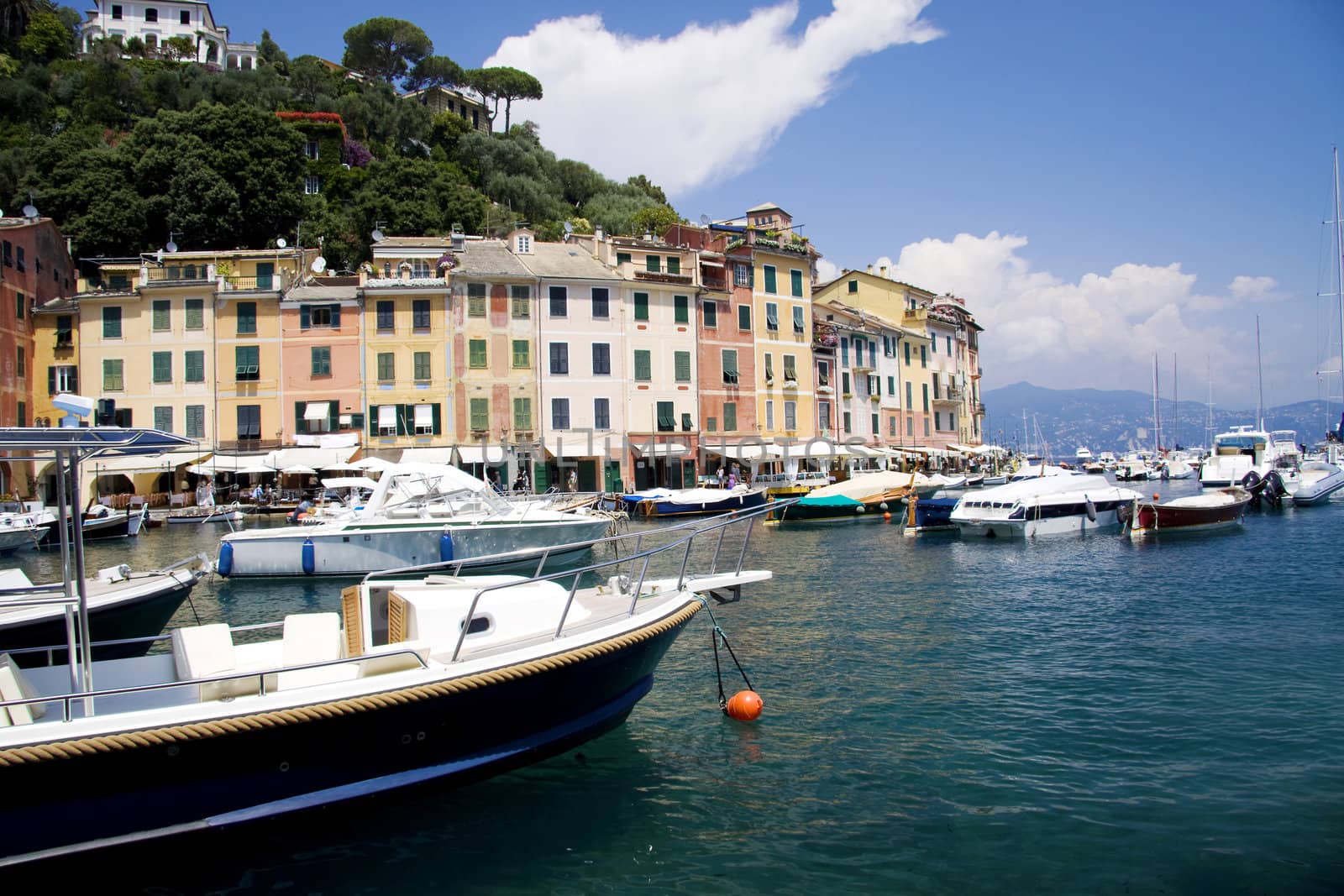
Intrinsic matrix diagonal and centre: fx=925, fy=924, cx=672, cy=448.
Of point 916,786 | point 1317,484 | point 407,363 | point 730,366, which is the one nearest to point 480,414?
point 407,363

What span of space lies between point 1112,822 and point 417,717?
20.4ft

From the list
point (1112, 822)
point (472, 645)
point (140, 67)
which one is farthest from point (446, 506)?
point (140, 67)

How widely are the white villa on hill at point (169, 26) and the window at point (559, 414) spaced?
6979 cm

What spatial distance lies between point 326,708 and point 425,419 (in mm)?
38955

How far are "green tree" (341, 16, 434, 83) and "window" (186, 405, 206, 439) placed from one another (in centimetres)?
6275

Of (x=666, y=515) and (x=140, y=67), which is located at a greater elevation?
(x=140, y=67)

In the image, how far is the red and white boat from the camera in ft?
104

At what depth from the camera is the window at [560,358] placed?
4684 cm

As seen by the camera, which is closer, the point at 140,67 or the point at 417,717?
the point at 417,717

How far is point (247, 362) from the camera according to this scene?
45219mm

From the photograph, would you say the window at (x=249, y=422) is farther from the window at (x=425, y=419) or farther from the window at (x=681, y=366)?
the window at (x=681, y=366)

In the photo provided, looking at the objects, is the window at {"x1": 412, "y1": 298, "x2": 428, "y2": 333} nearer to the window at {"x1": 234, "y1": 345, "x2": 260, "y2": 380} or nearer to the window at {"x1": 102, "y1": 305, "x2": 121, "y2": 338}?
the window at {"x1": 234, "y1": 345, "x2": 260, "y2": 380}

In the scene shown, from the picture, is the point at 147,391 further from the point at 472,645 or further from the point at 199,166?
the point at 472,645

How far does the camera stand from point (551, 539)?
24672 mm
